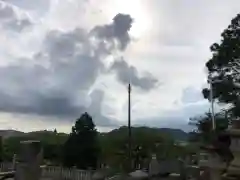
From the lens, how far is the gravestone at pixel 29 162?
544 cm

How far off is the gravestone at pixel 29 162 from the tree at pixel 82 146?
26.3 m

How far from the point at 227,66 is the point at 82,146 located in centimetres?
1057

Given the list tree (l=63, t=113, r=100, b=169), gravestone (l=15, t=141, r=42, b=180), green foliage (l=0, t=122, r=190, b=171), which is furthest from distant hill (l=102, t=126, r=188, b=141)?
gravestone (l=15, t=141, r=42, b=180)

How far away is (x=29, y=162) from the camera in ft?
17.9

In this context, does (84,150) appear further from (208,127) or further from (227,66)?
(208,127)

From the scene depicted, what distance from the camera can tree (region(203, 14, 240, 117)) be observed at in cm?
3078

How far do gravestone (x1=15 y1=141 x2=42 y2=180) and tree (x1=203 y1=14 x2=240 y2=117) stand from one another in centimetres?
2568

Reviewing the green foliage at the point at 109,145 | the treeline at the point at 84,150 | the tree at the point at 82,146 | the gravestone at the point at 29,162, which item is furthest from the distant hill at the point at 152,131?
the gravestone at the point at 29,162

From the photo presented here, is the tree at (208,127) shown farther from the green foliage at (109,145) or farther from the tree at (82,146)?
the tree at (82,146)

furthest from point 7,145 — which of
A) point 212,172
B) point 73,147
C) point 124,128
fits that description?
point 212,172

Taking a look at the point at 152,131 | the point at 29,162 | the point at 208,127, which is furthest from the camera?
the point at 152,131

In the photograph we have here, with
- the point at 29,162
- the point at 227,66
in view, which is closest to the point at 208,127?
the point at 29,162

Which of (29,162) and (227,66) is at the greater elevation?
(227,66)

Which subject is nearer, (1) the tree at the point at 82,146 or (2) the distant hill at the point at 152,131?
(1) the tree at the point at 82,146
